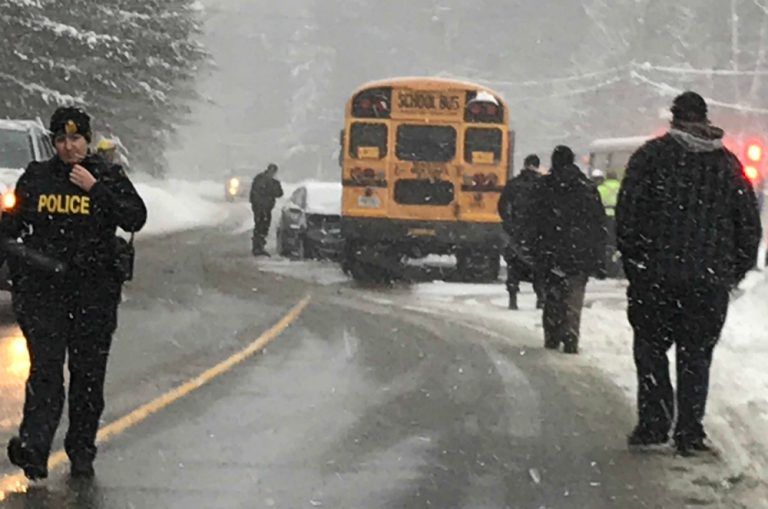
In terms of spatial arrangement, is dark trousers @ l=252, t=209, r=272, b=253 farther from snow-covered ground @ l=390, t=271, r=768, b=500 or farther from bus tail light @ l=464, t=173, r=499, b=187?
bus tail light @ l=464, t=173, r=499, b=187

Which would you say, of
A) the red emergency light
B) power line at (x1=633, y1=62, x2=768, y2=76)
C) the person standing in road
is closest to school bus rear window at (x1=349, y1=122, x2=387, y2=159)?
the person standing in road

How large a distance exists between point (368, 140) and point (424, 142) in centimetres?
85

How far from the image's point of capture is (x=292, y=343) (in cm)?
1275

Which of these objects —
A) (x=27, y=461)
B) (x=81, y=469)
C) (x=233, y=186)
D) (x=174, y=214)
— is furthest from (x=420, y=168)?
(x=233, y=186)

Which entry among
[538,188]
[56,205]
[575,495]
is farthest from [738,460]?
[538,188]

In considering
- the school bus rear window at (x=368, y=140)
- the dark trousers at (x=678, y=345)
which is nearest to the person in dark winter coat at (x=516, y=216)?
the school bus rear window at (x=368, y=140)

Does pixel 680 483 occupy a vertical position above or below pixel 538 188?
below

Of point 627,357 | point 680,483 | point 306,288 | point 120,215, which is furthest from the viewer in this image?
point 306,288

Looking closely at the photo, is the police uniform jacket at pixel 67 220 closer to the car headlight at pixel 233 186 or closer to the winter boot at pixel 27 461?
the winter boot at pixel 27 461

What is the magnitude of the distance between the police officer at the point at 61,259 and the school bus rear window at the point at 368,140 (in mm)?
13742

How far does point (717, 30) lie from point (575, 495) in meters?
66.4

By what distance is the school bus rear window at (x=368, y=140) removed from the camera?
65.9 ft

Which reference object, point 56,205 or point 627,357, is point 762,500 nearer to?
point 56,205

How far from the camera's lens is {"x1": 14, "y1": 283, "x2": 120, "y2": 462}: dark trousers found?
20.8ft
